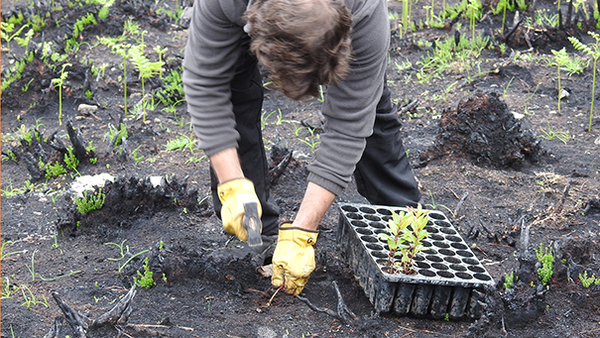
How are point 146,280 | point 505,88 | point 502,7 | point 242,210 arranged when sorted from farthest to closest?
1. point 502,7
2. point 505,88
3. point 146,280
4. point 242,210

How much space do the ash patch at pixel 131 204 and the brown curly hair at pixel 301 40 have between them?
5.24 feet

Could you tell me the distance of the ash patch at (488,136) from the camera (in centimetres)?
411

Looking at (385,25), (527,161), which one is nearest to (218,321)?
(385,25)

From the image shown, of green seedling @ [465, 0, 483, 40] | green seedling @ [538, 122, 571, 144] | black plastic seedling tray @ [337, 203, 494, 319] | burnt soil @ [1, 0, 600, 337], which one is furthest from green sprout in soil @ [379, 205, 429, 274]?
green seedling @ [465, 0, 483, 40]

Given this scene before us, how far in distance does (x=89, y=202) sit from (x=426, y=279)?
1911 millimetres

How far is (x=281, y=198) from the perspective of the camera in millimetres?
3914

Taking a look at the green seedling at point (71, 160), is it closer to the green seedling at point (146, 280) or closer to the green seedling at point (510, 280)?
the green seedling at point (146, 280)

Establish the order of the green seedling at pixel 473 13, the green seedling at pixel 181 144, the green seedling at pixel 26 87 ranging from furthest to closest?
the green seedling at pixel 473 13, the green seedling at pixel 26 87, the green seedling at pixel 181 144

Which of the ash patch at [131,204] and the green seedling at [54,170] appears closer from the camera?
the ash patch at [131,204]

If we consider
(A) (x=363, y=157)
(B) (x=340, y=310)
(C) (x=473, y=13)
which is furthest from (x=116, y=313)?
(C) (x=473, y=13)

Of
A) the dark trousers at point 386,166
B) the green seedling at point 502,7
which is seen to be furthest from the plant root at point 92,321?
the green seedling at point 502,7

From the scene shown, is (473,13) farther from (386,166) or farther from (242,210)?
(242,210)

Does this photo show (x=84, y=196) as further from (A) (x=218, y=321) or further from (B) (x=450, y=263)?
(B) (x=450, y=263)

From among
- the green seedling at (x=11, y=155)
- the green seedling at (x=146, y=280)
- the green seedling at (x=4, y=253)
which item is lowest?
the green seedling at (x=11, y=155)
